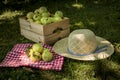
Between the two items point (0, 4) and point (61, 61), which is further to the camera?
point (0, 4)

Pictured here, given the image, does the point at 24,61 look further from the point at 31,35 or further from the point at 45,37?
the point at 31,35

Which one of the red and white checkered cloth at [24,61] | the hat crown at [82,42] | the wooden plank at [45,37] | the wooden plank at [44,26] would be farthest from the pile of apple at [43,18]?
A: the hat crown at [82,42]

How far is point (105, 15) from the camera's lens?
20.3 feet

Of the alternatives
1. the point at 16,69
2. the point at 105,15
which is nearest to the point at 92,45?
the point at 16,69

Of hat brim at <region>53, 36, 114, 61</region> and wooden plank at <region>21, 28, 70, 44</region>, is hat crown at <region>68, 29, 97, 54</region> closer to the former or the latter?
hat brim at <region>53, 36, 114, 61</region>

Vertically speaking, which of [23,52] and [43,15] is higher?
[43,15]

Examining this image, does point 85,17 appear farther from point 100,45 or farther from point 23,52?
point 23,52

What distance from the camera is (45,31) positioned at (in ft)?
14.3

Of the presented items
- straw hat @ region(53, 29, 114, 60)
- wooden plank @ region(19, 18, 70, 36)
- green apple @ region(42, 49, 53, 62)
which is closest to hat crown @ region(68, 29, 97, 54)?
straw hat @ region(53, 29, 114, 60)

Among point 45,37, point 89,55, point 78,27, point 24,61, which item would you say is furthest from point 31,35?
point 89,55

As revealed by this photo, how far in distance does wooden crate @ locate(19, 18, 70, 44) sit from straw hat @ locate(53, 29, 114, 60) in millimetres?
416

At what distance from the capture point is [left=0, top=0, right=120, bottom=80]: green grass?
3645mm

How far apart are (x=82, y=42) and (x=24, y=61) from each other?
99cm

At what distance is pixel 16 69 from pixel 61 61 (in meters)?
0.72
